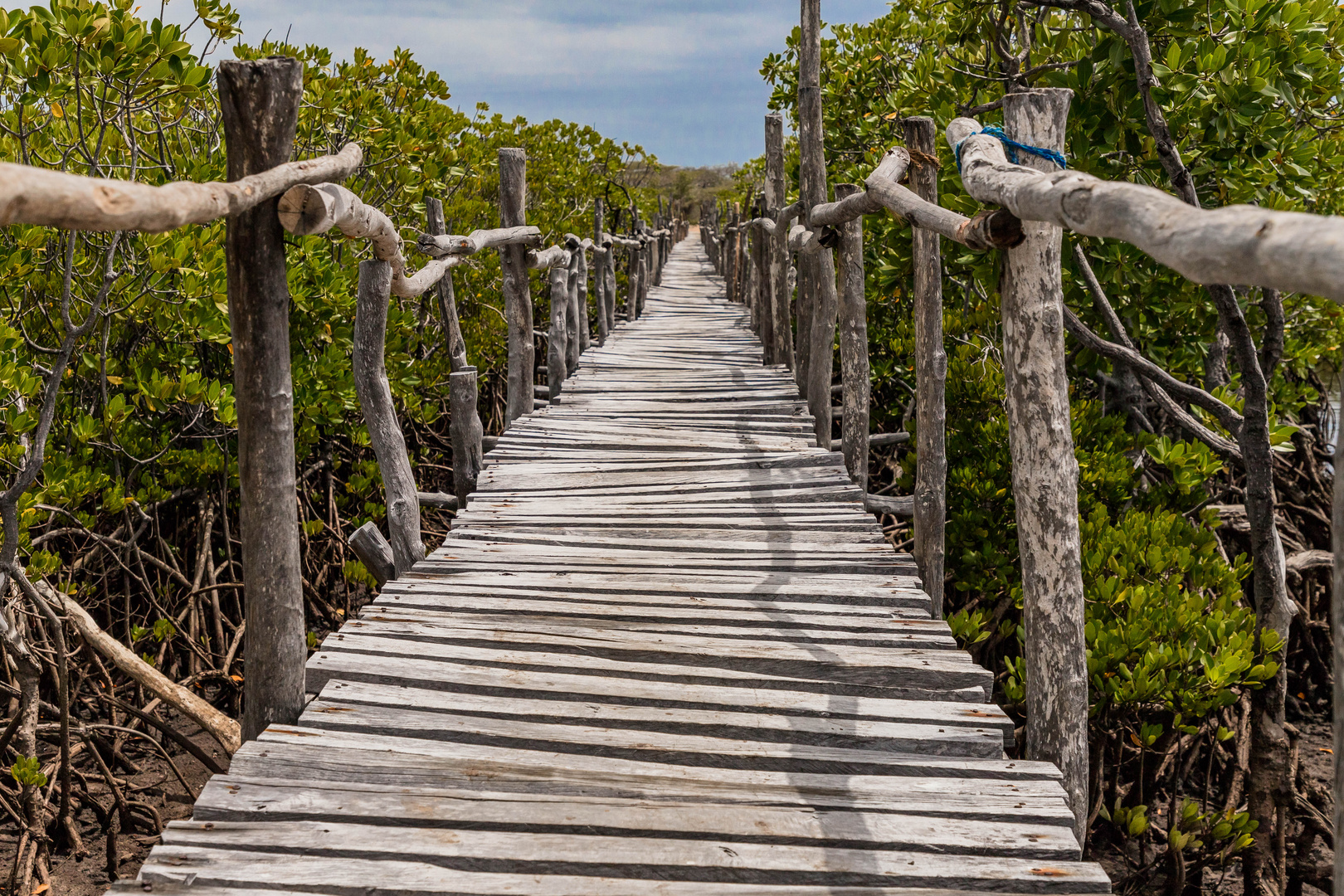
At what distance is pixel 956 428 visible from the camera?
5293mm

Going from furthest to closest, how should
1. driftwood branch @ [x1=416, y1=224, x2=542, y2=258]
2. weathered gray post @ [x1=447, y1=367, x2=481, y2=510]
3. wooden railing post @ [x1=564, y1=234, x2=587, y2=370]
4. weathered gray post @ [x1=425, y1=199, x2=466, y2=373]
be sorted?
wooden railing post @ [x1=564, y1=234, x2=587, y2=370], weathered gray post @ [x1=425, y1=199, x2=466, y2=373], weathered gray post @ [x1=447, y1=367, x2=481, y2=510], driftwood branch @ [x1=416, y1=224, x2=542, y2=258]

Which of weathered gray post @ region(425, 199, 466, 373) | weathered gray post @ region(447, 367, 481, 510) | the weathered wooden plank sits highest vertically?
weathered gray post @ region(425, 199, 466, 373)

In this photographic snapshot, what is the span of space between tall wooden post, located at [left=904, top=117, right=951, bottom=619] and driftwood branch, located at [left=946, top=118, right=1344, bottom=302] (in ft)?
4.96

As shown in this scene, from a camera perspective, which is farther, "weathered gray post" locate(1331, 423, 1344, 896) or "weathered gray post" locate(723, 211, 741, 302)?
"weathered gray post" locate(723, 211, 741, 302)

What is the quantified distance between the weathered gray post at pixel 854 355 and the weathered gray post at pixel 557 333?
2.29 meters

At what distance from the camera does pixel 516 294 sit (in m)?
5.29

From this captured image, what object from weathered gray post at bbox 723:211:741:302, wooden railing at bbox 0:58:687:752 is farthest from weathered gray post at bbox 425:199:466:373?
weathered gray post at bbox 723:211:741:302

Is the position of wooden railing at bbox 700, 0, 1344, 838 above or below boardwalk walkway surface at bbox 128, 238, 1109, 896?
above

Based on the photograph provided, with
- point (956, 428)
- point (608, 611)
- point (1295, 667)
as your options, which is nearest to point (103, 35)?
point (608, 611)

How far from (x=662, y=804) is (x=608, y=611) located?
987mm

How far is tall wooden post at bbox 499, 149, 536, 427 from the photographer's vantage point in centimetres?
525

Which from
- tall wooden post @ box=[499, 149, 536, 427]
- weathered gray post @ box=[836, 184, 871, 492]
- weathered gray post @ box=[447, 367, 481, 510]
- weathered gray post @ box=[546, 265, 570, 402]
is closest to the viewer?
weathered gray post @ box=[447, 367, 481, 510]

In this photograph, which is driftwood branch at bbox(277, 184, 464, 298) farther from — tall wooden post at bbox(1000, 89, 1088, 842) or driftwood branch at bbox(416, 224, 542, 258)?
tall wooden post at bbox(1000, 89, 1088, 842)

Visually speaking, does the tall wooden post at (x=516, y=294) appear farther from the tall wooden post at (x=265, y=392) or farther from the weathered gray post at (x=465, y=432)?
the tall wooden post at (x=265, y=392)
